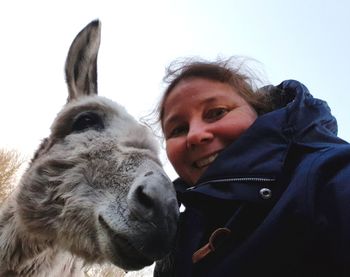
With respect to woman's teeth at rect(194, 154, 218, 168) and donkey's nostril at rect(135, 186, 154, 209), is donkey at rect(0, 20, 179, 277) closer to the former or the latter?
donkey's nostril at rect(135, 186, 154, 209)

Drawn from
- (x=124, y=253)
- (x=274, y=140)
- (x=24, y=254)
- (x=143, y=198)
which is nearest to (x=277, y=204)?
(x=274, y=140)

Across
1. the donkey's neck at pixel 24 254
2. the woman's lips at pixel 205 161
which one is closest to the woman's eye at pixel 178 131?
the woman's lips at pixel 205 161

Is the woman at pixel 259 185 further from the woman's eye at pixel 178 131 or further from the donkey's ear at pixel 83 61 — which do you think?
the donkey's ear at pixel 83 61

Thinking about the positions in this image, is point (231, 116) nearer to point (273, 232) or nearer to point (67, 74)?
point (273, 232)

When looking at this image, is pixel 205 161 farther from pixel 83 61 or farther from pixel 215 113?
pixel 83 61

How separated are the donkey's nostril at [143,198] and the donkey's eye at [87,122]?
2.69ft

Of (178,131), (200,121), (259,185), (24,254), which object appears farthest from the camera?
(24,254)

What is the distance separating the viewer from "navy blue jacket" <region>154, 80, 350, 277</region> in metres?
1.22

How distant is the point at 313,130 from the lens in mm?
1486

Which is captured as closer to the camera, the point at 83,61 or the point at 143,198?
the point at 143,198

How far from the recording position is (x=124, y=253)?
62.2 inches

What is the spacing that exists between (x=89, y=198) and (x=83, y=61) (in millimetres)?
1369

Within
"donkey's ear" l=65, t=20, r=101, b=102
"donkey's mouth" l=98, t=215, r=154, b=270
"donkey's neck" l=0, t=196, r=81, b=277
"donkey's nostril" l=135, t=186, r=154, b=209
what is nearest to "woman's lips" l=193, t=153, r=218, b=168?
"donkey's nostril" l=135, t=186, r=154, b=209

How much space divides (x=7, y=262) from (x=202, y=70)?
67.8 inches
